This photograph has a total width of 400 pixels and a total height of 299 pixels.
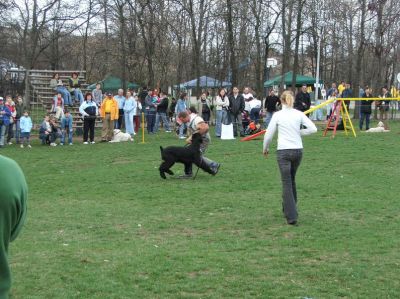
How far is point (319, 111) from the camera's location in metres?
31.5

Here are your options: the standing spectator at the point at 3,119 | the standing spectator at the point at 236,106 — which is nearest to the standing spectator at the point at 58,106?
the standing spectator at the point at 3,119

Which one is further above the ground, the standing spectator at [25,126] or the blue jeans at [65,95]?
the blue jeans at [65,95]

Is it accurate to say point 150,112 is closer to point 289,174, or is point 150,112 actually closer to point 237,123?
point 237,123

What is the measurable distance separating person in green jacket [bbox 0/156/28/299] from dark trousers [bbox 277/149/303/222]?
5.87 meters

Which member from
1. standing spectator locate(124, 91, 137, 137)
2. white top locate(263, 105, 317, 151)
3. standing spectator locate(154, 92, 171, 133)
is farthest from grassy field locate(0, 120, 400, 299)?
standing spectator locate(154, 92, 171, 133)

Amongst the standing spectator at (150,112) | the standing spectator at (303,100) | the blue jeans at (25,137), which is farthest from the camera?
the standing spectator at (150,112)

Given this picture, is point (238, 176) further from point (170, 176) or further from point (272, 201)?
point (272, 201)

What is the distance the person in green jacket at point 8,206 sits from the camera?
2166mm

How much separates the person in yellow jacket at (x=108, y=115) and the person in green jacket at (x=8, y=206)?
18.9 metres

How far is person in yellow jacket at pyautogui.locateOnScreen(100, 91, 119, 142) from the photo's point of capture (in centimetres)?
2108

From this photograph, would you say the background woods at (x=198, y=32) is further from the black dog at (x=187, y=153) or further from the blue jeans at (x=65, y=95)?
the black dog at (x=187, y=153)

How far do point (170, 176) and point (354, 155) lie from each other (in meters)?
5.50

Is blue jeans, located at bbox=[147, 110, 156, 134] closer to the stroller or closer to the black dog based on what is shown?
the stroller

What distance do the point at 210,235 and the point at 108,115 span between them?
14.1 m
